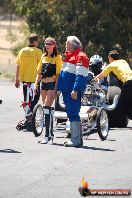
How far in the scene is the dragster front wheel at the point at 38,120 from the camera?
16.2 m

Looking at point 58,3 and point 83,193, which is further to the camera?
point 58,3

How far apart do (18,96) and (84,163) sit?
54.0 ft

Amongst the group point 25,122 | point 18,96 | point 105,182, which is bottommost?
point 18,96

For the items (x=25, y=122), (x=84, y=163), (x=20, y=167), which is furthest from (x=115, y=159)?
(x=25, y=122)

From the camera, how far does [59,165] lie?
12.6m

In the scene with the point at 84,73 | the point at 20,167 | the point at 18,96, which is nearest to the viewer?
the point at 20,167

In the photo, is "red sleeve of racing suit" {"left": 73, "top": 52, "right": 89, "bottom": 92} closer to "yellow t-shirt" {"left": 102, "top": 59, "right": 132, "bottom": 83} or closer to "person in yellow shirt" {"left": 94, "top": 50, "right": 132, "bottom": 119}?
"person in yellow shirt" {"left": 94, "top": 50, "right": 132, "bottom": 119}

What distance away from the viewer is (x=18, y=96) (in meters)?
29.2

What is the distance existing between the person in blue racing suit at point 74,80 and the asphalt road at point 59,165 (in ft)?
1.21

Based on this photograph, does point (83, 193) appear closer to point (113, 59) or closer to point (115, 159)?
point (115, 159)

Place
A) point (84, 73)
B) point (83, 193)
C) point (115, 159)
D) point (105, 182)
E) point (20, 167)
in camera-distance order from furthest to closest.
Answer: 1. point (84, 73)
2. point (115, 159)
3. point (20, 167)
4. point (105, 182)
5. point (83, 193)

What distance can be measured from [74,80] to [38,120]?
5.90 ft

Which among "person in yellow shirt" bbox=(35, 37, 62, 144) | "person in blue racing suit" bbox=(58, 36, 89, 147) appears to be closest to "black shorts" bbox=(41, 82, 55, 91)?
"person in yellow shirt" bbox=(35, 37, 62, 144)

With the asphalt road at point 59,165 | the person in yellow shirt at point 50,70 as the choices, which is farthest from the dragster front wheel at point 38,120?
the person in yellow shirt at point 50,70
